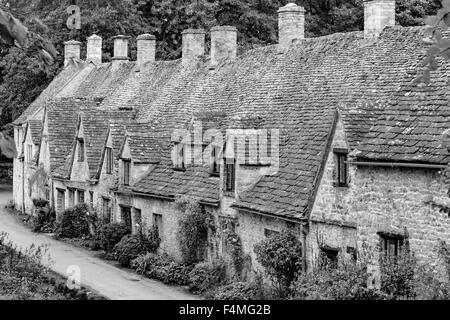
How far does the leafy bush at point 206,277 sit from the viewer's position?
2742cm

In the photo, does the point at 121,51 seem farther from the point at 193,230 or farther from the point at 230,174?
the point at 230,174

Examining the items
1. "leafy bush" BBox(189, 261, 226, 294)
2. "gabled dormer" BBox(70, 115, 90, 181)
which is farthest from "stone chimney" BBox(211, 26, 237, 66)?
"leafy bush" BBox(189, 261, 226, 294)

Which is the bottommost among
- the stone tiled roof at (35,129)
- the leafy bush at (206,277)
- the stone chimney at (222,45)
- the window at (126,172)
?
the leafy bush at (206,277)

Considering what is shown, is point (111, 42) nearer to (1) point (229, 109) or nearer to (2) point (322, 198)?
(1) point (229, 109)

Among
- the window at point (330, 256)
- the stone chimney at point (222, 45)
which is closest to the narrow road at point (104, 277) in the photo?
the window at point (330, 256)

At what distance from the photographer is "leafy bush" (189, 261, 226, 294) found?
2742cm

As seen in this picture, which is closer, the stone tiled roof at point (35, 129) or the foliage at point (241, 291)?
the foliage at point (241, 291)

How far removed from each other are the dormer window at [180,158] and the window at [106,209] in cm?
544

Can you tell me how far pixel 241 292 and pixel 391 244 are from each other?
6.42 metres

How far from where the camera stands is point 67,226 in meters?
39.7

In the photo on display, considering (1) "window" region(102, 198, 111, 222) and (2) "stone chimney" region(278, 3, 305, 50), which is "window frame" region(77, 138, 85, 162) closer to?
(1) "window" region(102, 198, 111, 222)

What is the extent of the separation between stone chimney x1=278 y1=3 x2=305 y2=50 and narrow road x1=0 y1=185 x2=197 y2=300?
398 inches

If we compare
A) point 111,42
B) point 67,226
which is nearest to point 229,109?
point 67,226

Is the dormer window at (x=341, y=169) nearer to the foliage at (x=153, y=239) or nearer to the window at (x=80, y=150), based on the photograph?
the foliage at (x=153, y=239)
